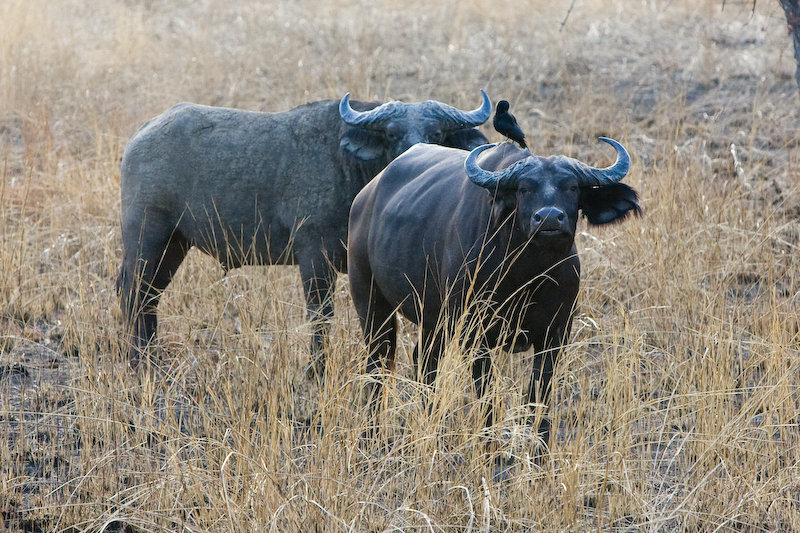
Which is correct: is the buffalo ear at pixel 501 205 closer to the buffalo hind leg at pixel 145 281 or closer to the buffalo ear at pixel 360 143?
the buffalo ear at pixel 360 143

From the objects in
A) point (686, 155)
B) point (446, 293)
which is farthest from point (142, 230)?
point (686, 155)

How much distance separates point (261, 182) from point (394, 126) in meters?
0.89

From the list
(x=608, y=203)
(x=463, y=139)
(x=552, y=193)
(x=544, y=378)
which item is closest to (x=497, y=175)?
(x=552, y=193)

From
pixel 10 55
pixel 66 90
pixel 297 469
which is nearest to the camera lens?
pixel 297 469

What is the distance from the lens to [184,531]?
10.7 ft

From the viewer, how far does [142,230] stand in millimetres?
5684

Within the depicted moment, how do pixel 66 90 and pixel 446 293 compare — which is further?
pixel 66 90

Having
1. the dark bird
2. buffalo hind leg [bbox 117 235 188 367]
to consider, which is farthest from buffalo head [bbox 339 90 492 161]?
the dark bird

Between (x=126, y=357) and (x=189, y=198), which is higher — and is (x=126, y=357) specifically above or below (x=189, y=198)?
below

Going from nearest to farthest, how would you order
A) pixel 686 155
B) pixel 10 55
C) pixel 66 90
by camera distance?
pixel 686 155 < pixel 66 90 < pixel 10 55

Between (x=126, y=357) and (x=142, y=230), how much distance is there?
114cm

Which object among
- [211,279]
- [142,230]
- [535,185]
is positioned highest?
[535,185]

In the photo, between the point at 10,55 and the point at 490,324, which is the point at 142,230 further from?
the point at 10,55

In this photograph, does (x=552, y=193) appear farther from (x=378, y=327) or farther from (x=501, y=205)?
(x=378, y=327)
